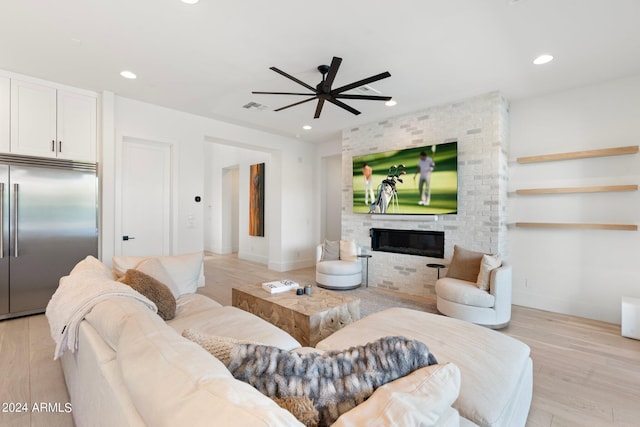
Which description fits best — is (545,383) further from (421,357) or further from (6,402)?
(6,402)

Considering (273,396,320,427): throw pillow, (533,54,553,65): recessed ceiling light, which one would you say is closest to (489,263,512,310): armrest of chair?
(533,54,553,65): recessed ceiling light

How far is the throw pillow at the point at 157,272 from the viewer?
246 cm

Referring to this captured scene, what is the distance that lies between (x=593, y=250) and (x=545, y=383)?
2312 millimetres

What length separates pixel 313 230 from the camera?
695cm

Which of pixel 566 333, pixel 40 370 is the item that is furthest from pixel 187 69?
pixel 566 333

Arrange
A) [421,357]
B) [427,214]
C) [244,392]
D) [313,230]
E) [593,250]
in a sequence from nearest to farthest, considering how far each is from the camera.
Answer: [244,392], [421,357], [593,250], [427,214], [313,230]

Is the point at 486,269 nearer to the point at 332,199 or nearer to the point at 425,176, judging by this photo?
the point at 425,176

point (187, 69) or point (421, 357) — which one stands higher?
point (187, 69)

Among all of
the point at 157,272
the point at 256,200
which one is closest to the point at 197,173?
the point at 256,200

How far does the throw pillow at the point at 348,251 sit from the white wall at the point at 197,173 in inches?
63.0

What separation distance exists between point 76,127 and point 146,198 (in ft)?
4.06

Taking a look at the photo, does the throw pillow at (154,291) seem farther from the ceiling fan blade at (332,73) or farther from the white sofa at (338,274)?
the white sofa at (338,274)

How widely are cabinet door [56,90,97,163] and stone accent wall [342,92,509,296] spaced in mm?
4148

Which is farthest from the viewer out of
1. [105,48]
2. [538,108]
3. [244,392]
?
[538,108]
